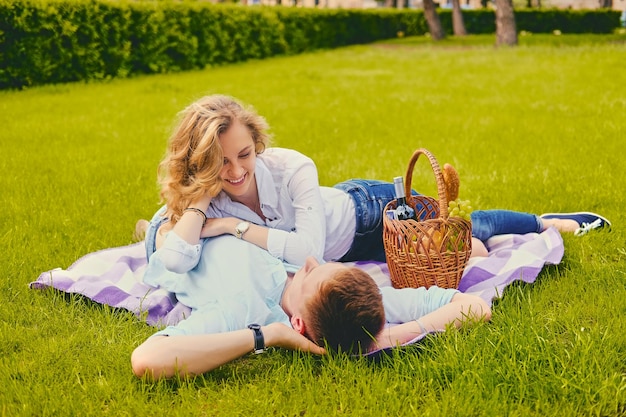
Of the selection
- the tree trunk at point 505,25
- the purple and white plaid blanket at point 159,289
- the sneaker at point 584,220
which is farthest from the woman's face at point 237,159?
the tree trunk at point 505,25

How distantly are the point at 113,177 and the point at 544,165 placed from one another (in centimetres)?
432

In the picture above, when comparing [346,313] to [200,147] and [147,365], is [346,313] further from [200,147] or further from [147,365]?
[200,147]

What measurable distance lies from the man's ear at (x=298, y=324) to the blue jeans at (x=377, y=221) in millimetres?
1209

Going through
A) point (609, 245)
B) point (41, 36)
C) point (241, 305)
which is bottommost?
point (609, 245)

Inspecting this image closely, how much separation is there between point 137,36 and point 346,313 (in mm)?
14025

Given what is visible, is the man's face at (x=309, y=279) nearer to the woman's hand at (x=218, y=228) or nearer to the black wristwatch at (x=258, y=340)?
the black wristwatch at (x=258, y=340)

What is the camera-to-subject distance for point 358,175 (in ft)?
23.0

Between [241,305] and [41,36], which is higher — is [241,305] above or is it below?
below

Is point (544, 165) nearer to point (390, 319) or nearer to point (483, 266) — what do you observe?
point (483, 266)

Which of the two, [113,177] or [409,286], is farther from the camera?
[113,177]

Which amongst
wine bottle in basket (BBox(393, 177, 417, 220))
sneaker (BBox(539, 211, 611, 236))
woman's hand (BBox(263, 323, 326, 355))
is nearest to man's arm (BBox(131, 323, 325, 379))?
woman's hand (BBox(263, 323, 326, 355))

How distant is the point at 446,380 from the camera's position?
304 cm

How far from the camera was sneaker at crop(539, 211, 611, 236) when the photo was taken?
16.3 feet

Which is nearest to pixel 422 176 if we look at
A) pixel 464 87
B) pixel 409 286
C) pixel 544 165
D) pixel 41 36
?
pixel 544 165
